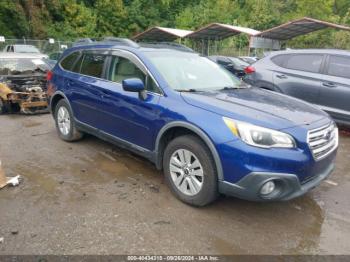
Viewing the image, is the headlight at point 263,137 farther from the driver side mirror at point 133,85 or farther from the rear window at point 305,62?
the rear window at point 305,62

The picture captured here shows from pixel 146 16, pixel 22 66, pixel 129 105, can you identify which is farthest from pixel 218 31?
pixel 129 105

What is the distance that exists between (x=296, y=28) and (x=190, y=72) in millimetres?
22691

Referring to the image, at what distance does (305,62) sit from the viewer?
7.16 metres

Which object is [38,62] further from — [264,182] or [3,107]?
[264,182]

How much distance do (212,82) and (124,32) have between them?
125ft

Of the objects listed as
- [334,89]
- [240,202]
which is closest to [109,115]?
[240,202]

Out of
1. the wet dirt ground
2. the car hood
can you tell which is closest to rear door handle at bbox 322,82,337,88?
the wet dirt ground

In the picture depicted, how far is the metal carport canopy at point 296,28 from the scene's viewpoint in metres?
22.0

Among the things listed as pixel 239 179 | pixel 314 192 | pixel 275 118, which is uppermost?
pixel 275 118

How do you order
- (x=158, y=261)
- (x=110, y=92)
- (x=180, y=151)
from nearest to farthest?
(x=158, y=261)
(x=180, y=151)
(x=110, y=92)

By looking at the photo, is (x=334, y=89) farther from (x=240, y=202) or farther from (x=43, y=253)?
(x=43, y=253)

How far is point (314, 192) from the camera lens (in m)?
4.27

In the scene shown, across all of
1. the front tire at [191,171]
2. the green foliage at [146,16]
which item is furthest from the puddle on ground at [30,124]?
the green foliage at [146,16]

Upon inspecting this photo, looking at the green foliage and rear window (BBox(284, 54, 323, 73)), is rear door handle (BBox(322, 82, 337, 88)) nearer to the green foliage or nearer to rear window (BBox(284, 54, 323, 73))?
rear window (BBox(284, 54, 323, 73))
